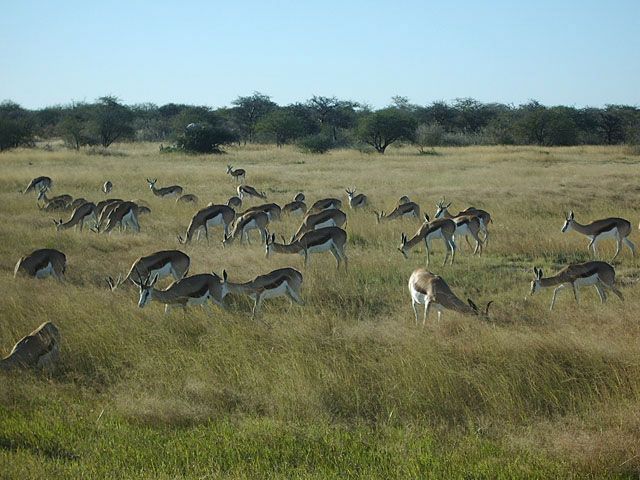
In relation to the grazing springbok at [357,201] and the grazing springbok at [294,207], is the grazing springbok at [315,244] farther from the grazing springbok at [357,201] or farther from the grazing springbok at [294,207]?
the grazing springbok at [357,201]

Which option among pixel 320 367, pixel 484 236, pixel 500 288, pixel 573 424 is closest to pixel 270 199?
pixel 484 236

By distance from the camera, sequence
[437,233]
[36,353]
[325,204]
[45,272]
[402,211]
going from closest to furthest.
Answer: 1. [36,353]
2. [45,272]
3. [437,233]
4. [402,211]
5. [325,204]

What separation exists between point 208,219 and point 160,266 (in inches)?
193

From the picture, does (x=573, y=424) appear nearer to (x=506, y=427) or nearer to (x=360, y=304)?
(x=506, y=427)

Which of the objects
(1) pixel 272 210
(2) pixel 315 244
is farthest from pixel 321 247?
(1) pixel 272 210

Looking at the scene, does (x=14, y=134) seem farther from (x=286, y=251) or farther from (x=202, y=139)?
(x=286, y=251)

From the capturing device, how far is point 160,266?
34.6 feet

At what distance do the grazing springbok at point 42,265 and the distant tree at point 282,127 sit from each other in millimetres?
42826

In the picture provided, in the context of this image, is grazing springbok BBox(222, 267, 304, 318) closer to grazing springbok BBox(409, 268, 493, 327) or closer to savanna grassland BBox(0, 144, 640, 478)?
savanna grassland BBox(0, 144, 640, 478)

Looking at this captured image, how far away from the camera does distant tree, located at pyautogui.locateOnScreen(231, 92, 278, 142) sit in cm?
6525

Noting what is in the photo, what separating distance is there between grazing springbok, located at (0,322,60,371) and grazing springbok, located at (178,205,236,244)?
7366mm

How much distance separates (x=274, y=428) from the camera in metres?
5.79

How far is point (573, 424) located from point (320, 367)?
2.27 m

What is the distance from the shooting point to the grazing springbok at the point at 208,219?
15.1m
